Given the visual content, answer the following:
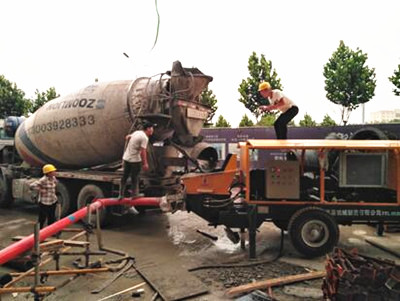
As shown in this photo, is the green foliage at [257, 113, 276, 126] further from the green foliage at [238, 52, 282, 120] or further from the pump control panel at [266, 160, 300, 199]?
the pump control panel at [266, 160, 300, 199]

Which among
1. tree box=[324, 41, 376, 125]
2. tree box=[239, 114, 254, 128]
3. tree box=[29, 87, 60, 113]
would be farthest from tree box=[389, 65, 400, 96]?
tree box=[29, 87, 60, 113]

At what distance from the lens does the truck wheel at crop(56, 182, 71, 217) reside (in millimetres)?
9492

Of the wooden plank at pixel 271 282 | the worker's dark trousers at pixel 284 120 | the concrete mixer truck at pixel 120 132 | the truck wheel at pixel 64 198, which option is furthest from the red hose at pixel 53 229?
the worker's dark trousers at pixel 284 120

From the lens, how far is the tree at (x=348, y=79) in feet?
69.5

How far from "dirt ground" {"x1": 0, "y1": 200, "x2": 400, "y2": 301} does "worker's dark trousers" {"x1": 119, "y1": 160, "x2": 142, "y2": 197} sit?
3.27ft

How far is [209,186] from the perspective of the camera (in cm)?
702

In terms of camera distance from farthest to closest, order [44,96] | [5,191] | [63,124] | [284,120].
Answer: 1. [44,96]
2. [5,191]
3. [63,124]
4. [284,120]

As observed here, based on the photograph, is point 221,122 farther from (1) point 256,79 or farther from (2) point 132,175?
(2) point 132,175

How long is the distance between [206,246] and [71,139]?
4402mm

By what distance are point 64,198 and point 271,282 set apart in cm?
619

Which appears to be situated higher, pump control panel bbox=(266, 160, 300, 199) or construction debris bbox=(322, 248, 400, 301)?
pump control panel bbox=(266, 160, 300, 199)

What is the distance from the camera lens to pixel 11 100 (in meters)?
29.1

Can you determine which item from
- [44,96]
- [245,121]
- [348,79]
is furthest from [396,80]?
[44,96]

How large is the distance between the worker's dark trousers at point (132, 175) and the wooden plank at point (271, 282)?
3.63 metres
